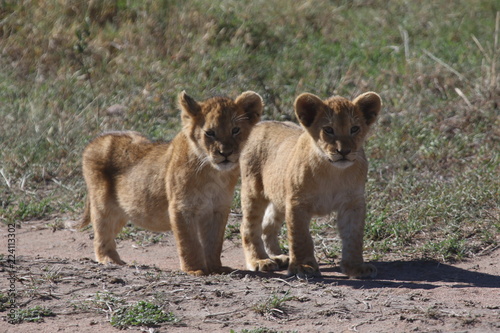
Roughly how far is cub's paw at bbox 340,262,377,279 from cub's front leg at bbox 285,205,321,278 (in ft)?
0.70

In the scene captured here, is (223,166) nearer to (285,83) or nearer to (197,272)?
(197,272)

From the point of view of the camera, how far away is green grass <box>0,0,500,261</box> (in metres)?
7.63

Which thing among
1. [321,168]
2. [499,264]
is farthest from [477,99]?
[321,168]

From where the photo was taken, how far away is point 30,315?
509 cm

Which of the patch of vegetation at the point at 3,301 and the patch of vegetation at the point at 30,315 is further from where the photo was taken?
the patch of vegetation at the point at 3,301

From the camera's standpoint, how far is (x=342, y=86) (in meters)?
10.4

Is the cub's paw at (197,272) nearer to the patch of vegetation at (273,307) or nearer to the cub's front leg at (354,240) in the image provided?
the patch of vegetation at (273,307)

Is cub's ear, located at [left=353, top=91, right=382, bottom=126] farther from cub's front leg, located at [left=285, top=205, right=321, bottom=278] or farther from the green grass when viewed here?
the green grass

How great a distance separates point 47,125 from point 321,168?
4.63 metres

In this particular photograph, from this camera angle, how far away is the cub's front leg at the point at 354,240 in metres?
6.04

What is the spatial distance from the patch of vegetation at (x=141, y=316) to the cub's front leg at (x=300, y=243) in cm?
129

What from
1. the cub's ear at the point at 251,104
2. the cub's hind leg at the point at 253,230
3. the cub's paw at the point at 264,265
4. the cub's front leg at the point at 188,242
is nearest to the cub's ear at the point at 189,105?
the cub's ear at the point at 251,104

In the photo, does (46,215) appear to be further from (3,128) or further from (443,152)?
(443,152)

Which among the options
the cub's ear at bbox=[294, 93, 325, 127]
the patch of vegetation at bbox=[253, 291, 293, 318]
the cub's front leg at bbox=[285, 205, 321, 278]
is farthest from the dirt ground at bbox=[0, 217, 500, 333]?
the cub's ear at bbox=[294, 93, 325, 127]
